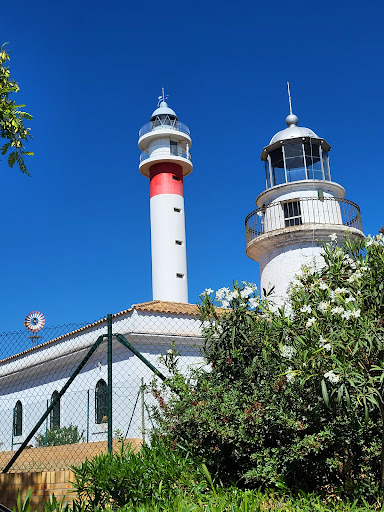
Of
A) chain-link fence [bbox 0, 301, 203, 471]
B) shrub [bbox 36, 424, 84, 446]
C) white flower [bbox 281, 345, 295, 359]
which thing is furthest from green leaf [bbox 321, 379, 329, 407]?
shrub [bbox 36, 424, 84, 446]

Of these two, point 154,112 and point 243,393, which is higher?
point 154,112

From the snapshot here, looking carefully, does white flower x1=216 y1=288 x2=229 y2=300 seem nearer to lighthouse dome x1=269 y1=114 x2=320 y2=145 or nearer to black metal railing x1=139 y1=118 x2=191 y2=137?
lighthouse dome x1=269 y1=114 x2=320 y2=145

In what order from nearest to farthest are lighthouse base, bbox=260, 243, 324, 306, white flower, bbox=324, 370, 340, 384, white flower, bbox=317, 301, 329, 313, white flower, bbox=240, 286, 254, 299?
white flower, bbox=324, 370, 340, 384 → white flower, bbox=317, 301, 329, 313 → white flower, bbox=240, 286, 254, 299 → lighthouse base, bbox=260, 243, 324, 306

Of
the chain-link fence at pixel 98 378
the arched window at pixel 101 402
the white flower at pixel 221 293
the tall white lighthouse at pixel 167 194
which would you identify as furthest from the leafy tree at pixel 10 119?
the tall white lighthouse at pixel 167 194

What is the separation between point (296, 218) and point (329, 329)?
14.9m

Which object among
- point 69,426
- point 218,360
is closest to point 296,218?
point 69,426

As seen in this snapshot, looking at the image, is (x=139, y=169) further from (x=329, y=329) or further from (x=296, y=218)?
(x=329, y=329)

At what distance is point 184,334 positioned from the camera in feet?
56.4

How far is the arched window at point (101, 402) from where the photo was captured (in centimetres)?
1745

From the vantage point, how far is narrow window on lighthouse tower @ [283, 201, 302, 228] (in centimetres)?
2020

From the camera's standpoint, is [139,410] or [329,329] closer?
[329,329]

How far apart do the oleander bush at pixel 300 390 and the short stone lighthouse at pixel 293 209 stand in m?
12.0

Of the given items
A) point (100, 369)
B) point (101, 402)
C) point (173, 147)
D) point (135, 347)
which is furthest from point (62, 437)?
point (173, 147)

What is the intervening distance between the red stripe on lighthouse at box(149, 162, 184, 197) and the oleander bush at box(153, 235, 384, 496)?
23212 millimetres
